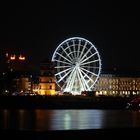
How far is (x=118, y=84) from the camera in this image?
176000mm

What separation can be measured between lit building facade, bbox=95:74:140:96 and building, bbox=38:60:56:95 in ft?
174

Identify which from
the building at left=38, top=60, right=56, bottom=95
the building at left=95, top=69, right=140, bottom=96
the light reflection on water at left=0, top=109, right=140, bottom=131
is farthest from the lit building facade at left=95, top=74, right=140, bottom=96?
the light reflection on water at left=0, top=109, right=140, bottom=131

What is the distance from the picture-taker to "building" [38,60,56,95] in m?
115

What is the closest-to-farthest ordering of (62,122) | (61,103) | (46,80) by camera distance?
1. (62,122)
2. (61,103)
3. (46,80)

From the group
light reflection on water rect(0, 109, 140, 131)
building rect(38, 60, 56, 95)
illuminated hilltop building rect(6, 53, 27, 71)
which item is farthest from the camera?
illuminated hilltop building rect(6, 53, 27, 71)

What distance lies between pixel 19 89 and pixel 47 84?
31.0m

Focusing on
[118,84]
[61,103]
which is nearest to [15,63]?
[118,84]

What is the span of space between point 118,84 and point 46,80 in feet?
208

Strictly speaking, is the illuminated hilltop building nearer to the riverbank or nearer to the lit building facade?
the lit building facade

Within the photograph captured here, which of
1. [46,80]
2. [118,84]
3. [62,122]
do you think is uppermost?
[118,84]

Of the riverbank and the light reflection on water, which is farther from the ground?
the riverbank

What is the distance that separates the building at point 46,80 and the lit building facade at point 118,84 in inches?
2090

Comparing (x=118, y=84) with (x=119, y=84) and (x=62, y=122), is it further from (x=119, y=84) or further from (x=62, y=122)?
(x=62, y=122)

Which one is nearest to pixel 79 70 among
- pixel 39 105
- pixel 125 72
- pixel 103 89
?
pixel 39 105
